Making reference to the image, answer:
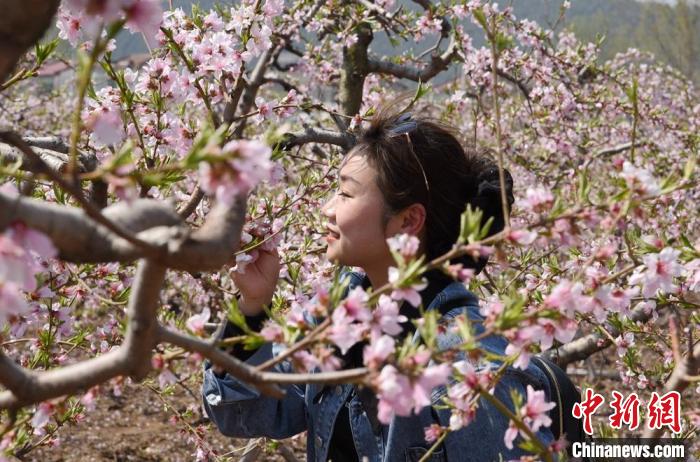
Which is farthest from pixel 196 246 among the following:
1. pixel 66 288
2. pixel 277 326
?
pixel 66 288

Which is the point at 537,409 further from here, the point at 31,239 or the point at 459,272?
the point at 31,239

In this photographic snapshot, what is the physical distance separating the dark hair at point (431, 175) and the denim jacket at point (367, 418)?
229mm

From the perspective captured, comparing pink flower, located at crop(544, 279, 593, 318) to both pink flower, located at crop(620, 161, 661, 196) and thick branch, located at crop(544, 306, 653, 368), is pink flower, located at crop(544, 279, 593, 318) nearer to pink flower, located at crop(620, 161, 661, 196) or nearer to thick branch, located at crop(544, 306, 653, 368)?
pink flower, located at crop(620, 161, 661, 196)

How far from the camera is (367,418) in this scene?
196cm

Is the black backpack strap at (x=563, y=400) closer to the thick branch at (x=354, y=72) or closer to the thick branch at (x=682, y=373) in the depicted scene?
the thick branch at (x=682, y=373)

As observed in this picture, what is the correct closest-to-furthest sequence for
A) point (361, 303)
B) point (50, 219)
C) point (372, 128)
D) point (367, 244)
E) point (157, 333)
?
point (50, 219), point (157, 333), point (361, 303), point (367, 244), point (372, 128)

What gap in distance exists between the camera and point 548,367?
72.6 inches

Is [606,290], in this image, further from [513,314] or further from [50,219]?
[50,219]

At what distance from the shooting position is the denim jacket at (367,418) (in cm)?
172

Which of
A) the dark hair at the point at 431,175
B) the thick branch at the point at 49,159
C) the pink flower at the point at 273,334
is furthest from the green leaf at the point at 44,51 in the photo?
the pink flower at the point at 273,334

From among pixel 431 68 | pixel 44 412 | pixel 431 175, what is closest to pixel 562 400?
pixel 431 175

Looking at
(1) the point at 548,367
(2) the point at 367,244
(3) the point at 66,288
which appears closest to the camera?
(1) the point at 548,367

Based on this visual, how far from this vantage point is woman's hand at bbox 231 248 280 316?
1.98 m

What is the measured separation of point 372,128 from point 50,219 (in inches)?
56.0
